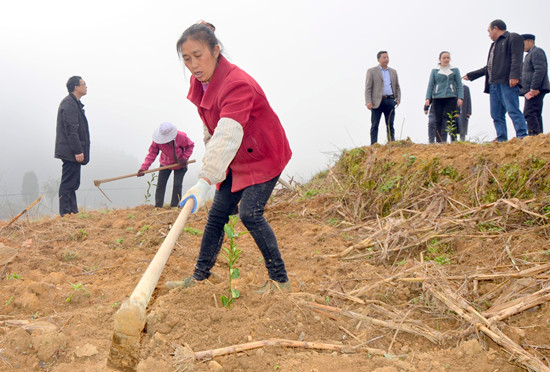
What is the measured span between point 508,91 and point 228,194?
195 inches

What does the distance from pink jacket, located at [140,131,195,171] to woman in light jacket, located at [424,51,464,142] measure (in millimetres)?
4357

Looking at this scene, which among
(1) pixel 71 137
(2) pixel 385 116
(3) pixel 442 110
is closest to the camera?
(1) pixel 71 137

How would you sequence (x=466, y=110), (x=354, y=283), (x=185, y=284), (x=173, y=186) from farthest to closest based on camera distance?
(x=466, y=110) → (x=173, y=186) → (x=354, y=283) → (x=185, y=284)

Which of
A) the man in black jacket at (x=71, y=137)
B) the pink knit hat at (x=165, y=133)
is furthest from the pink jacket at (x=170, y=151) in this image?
the man in black jacket at (x=71, y=137)

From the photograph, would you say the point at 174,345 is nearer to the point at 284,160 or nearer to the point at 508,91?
the point at 284,160

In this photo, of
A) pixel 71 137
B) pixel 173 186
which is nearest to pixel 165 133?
pixel 173 186

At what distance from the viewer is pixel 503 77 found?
5.87 metres

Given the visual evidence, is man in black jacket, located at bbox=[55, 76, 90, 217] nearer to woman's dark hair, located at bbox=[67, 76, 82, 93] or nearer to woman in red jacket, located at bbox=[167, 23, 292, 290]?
woman's dark hair, located at bbox=[67, 76, 82, 93]

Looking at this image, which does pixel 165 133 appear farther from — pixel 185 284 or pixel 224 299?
pixel 224 299

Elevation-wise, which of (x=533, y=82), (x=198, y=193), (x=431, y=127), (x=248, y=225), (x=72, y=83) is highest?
(x=72, y=83)

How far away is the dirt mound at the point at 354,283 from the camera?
207cm

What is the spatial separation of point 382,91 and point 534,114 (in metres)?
2.38

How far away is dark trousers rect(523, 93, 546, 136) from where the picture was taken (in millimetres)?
5840

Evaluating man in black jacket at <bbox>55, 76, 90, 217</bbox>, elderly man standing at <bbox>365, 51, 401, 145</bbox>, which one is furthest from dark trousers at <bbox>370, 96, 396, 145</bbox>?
man in black jacket at <bbox>55, 76, 90, 217</bbox>
